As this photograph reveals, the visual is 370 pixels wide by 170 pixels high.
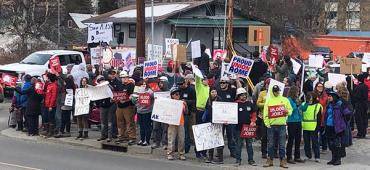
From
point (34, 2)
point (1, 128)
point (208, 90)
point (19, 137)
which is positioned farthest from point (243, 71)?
point (34, 2)

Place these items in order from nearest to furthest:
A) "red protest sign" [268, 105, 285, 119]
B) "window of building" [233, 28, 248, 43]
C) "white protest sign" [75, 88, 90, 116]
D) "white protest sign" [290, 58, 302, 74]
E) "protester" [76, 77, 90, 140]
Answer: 1. "red protest sign" [268, 105, 285, 119]
2. "white protest sign" [75, 88, 90, 116]
3. "protester" [76, 77, 90, 140]
4. "white protest sign" [290, 58, 302, 74]
5. "window of building" [233, 28, 248, 43]

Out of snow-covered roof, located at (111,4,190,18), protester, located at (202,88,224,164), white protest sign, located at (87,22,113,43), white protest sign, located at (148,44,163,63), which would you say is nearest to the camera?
protester, located at (202,88,224,164)

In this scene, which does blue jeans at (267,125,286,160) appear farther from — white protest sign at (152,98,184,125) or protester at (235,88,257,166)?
white protest sign at (152,98,184,125)

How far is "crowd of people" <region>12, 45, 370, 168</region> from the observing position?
1341 cm

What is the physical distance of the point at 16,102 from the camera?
18125 mm

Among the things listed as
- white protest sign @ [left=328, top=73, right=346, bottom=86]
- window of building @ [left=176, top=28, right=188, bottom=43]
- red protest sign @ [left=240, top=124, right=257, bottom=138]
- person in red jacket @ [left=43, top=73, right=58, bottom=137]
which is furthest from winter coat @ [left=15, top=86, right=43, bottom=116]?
window of building @ [left=176, top=28, right=188, bottom=43]

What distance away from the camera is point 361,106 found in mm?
17125

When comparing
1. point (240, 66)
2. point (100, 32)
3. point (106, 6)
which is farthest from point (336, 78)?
point (106, 6)

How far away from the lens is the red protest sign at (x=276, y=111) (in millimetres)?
12883

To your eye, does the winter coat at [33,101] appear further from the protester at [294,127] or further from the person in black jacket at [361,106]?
the person in black jacket at [361,106]

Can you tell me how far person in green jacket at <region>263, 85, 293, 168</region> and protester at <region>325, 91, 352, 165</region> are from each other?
124 centimetres

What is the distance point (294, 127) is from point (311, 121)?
17.4 inches

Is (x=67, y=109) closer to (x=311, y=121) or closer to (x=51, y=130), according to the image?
(x=51, y=130)

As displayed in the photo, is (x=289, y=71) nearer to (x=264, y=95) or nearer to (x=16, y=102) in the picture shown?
(x=264, y=95)
